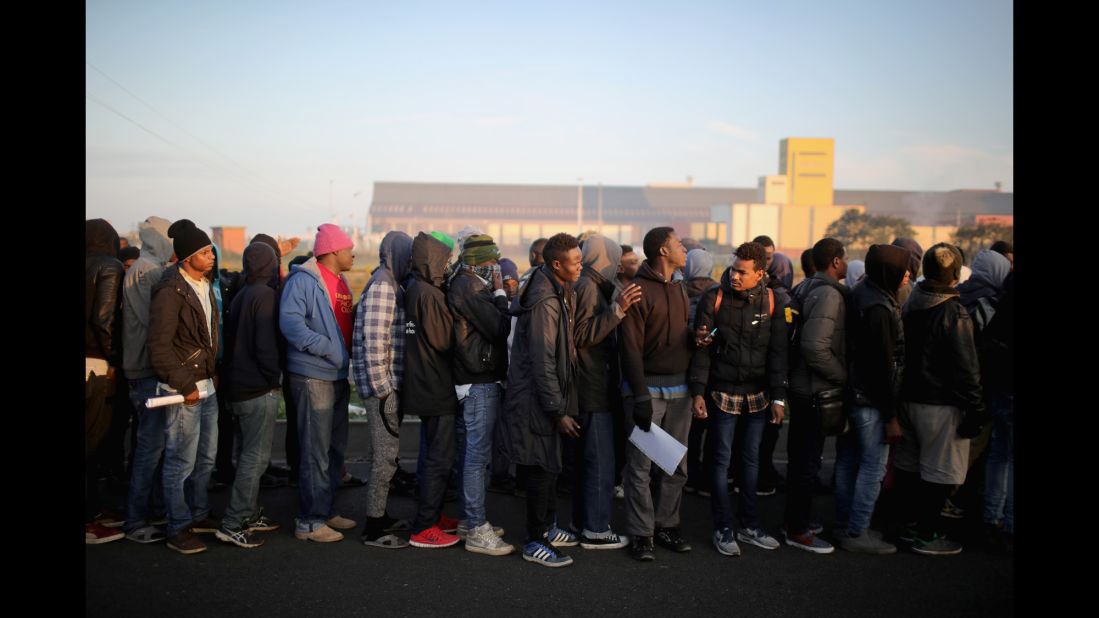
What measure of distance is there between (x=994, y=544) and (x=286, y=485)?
5.46 m

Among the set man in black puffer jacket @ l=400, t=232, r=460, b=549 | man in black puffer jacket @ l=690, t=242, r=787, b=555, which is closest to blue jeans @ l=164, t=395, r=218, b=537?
man in black puffer jacket @ l=400, t=232, r=460, b=549

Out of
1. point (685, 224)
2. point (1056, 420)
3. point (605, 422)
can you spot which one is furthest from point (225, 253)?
point (685, 224)

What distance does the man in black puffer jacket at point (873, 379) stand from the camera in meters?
5.25

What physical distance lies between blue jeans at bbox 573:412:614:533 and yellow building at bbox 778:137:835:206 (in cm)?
6447

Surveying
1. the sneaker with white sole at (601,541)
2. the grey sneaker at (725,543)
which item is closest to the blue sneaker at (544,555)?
the sneaker with white sole at (601,541)

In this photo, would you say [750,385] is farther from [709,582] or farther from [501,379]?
[501,379]

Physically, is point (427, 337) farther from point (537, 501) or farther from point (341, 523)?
point (341, 523)

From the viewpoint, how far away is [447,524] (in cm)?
575

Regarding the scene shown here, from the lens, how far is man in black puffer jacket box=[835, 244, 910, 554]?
5.25 m

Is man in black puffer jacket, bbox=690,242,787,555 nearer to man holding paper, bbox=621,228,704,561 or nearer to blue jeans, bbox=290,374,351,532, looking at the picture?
man holding paper, bbox=621,228,704,561

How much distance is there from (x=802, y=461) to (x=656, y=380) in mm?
1187

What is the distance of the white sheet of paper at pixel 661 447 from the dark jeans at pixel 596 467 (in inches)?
9.3

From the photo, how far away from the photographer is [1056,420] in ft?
9.32

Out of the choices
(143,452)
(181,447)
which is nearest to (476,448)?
(181,447)
